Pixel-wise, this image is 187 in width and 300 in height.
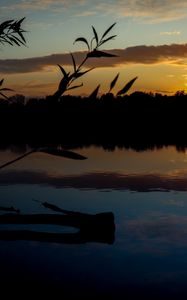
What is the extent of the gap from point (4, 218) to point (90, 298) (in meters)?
9.55

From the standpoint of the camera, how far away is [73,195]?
29.6m

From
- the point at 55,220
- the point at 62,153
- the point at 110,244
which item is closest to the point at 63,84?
the point at 62,153

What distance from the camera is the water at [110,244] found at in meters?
12.8

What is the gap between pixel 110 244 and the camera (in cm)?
1570

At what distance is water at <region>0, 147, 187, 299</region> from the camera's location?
12828mm

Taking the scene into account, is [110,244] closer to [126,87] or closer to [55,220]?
[55,220]

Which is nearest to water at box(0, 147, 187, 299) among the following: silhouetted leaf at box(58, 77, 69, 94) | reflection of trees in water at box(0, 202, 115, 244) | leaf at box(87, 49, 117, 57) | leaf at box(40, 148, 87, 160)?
reflection of trees in water at box(0, 202, 115, 244)

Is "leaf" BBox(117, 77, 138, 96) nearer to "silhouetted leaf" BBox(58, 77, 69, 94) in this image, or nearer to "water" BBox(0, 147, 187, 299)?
"silhouetted leaf" BBox(58, 77, 69, 94)

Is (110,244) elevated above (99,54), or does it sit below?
below

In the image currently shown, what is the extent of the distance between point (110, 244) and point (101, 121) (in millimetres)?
11497

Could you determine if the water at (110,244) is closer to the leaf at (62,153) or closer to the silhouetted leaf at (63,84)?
the leaf at (62,153)

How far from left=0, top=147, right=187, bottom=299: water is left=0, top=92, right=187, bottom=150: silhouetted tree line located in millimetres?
787

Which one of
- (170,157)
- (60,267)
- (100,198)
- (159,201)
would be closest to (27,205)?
(100,198)

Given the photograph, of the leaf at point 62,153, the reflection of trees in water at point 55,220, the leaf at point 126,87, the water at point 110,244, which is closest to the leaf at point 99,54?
the leaf at point 126,87
